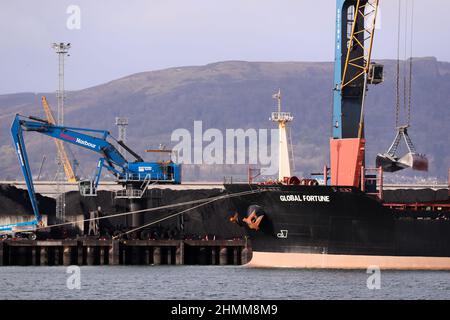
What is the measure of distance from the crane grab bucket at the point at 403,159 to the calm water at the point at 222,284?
25.0 ft

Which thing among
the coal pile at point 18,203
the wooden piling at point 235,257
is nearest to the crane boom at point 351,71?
the wooden piling at point 235,257

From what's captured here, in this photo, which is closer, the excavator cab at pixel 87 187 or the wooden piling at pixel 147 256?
the wooden piling at pixel 147 256

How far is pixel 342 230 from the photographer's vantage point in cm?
5897

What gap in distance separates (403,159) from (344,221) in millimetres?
7787

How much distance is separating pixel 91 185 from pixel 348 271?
26.1m

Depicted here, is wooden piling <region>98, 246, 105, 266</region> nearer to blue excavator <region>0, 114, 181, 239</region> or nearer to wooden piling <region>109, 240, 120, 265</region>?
wooden piling <region>109, 240, 120, 265</region>

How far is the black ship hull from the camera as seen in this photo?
58.8m

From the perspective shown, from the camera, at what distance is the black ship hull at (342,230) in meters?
58.8

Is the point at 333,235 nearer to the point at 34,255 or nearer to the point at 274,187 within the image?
the point at 274,187

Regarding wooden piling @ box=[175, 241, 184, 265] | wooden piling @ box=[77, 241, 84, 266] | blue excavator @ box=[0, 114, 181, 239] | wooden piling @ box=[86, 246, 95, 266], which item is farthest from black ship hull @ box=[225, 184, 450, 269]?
blue excavator @ box=[0, 114, 181, 239]

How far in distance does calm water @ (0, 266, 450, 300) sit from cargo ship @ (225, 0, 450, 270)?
1398 millimetres

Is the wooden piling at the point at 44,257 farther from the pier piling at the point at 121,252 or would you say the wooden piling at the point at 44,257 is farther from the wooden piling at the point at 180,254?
the wooden piling at the point at 180,254

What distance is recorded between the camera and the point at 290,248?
5972 centimetres
